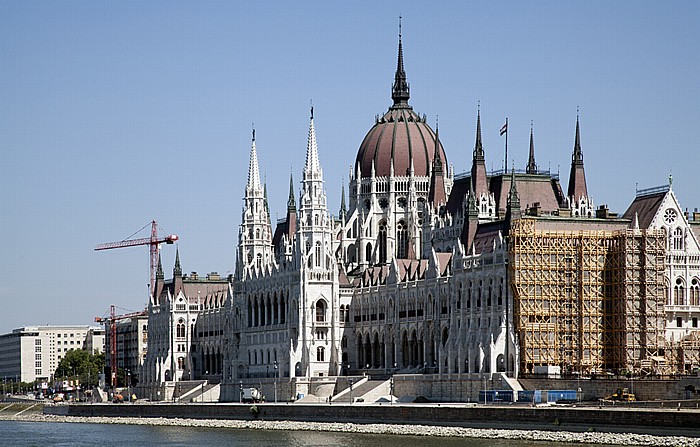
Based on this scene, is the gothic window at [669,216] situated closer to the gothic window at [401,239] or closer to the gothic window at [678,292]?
the gothic window at [678,292]

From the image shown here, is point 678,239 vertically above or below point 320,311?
above

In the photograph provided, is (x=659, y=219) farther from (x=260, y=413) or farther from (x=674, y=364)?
(x=260, y=413)

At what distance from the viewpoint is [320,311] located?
17575 centimetres

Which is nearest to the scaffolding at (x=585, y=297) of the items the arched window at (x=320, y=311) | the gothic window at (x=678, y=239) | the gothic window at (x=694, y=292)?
the gothic window at (x=678, y=239)

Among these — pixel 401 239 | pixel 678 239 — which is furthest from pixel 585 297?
pixel 401 239

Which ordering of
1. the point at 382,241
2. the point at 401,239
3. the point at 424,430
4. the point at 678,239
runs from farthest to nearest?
the point at 382,241
the point at 401,239
the point at 678,239
the point at 424,430

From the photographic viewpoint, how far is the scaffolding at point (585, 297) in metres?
140

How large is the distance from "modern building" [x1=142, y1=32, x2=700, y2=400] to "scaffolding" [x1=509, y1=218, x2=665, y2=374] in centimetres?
12

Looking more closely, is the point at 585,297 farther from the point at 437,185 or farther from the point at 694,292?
the point at 437,185

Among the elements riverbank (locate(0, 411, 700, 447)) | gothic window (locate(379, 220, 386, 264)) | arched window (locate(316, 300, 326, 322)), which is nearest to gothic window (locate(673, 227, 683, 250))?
riverbank (locate(0, 411, 700, 447))

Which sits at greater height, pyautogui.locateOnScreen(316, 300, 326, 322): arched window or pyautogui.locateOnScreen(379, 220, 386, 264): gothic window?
pyautogui.locateOnScreen(379, 220, 386, 264): gothic window

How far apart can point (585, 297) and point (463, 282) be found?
1350cm

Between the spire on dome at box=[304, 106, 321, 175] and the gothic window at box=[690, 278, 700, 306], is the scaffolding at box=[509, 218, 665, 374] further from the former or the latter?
the spire on dome at box=[304, 106, 321, 175]

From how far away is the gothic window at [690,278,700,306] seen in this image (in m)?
150
